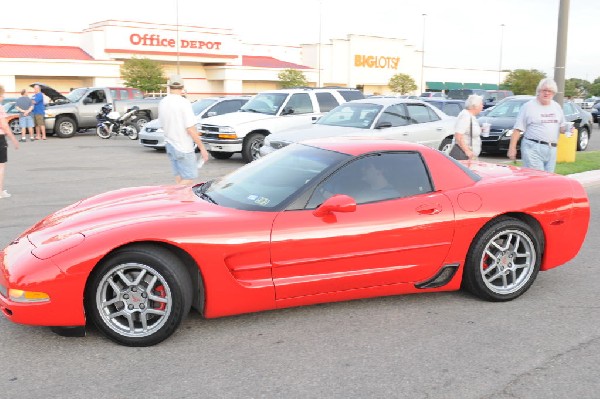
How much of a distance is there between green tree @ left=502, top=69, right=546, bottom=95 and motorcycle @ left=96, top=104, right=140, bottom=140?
57074mm

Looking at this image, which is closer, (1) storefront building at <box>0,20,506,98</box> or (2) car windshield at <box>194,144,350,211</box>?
(2) car windshield at <box>194,144,350,211</box>

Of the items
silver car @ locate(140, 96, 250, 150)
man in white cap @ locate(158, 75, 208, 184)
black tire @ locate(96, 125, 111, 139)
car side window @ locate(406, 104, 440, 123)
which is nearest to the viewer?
man in white cap @ locate(158, 75, 208, 184)

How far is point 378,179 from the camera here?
457cm

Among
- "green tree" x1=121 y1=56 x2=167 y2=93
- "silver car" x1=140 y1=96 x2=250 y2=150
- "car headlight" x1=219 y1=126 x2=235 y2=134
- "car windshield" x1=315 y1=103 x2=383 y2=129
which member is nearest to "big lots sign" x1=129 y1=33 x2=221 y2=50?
"green tree" x1=121 y1=56 x2=167 y2=93

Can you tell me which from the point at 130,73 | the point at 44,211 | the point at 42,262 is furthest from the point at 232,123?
the point at 130,73

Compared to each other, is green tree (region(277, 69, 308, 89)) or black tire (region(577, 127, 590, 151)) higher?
green tree (region(277, 69, 308, 89))

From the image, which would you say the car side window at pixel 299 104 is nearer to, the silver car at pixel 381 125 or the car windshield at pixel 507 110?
the silver car at pixel 381 125

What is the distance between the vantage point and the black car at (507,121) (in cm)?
1452

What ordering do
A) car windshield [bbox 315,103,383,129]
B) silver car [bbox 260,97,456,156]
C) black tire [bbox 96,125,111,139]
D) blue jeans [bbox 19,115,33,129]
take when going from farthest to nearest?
black tire [bbox 96,125,111,139] < blue jeans [bbox 19,115,33,129] < car windshield [bbox 315,103,383,129] < silver car [bbox 260,97,456,156]

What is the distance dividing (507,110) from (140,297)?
13.9 m

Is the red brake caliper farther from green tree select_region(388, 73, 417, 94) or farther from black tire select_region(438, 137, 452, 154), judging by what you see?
green tree select_region(388, 73, 417, 94)

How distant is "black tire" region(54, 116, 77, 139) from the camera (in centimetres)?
2098

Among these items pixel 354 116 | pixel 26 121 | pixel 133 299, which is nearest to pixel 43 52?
pixel 26 121

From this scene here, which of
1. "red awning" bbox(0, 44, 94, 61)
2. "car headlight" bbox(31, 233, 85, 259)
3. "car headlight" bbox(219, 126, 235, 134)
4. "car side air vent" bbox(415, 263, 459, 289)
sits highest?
"red awning" bbox(0, 44, 94, 61)
